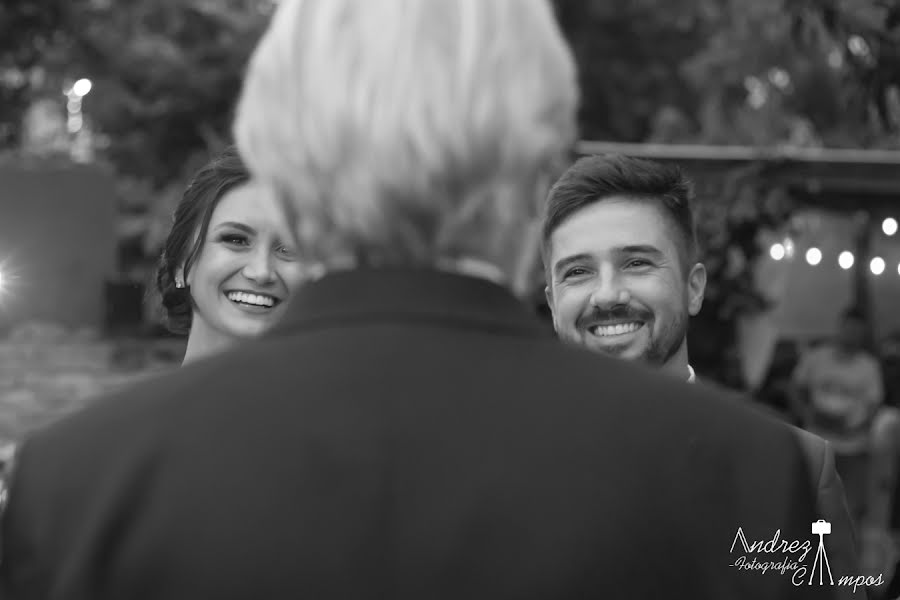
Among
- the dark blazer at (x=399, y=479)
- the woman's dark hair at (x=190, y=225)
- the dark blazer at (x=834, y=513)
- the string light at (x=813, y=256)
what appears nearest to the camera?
the dark blazer at (x=399, y=479)

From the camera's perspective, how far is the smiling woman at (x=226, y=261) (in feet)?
10.8

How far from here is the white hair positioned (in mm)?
1418

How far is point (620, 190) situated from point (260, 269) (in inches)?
32.5

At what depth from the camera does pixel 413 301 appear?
57.1 inches

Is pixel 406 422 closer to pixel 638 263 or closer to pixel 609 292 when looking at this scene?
pixel 609 292

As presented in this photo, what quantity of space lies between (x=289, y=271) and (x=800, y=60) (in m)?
12.7

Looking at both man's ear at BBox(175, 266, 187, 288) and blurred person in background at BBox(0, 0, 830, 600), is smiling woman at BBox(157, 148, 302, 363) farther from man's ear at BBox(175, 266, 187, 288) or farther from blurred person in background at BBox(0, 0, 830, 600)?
blurred person in background at BBox(0, 0, 830, 600)

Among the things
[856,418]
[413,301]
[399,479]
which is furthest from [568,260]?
[856,418]

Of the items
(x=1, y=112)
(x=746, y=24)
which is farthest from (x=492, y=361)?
(x=1, y=112)

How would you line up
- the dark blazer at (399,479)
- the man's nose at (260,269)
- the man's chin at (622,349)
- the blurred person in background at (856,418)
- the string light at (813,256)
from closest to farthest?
1. the dark blazer at (399,479)
2. the man's chin at (622,349)
3. the man's nose at (260,269)
4. the blurred person in background at (856,418)
5. the string light at (813,256)

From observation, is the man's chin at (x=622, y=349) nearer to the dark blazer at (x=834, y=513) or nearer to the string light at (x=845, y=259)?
the dark blazer at (x=834, y=513)

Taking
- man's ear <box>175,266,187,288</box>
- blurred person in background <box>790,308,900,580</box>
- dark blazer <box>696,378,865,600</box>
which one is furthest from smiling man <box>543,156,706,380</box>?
blurred person in background <box>790,308,900,580</box>

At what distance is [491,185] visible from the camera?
146cm

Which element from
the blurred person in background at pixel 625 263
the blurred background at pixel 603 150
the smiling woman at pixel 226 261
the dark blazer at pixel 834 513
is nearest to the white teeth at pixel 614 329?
the blurred person in background at pixel 625 263
